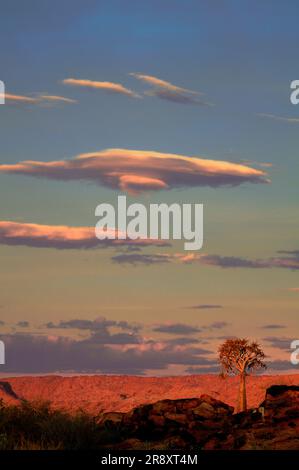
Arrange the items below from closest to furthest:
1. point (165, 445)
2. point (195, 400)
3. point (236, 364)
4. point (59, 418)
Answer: point (165, 445), point (59, 418), point (195, 400), point (236, 364)

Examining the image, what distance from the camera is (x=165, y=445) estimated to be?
45.8 meters

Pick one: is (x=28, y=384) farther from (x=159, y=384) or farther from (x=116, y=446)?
(x=116, y=446)

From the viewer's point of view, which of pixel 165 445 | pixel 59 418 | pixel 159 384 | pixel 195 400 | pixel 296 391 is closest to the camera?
pixel 165 445

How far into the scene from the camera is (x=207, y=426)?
52531mm

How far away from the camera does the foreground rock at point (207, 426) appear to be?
151 ft

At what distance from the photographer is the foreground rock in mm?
45906

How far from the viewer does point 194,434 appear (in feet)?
163
